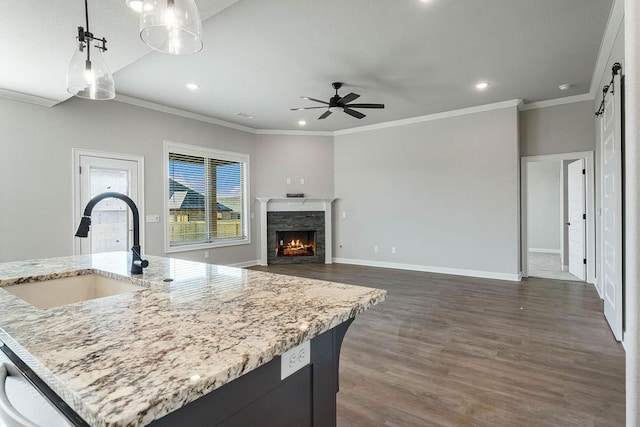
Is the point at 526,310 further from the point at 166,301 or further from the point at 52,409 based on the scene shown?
the point at 52,409

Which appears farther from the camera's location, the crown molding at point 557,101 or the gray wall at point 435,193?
the gray wall at point 435,193

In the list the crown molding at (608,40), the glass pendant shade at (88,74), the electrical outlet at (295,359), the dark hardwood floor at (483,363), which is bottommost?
the dark hardwood floor at (483,363)

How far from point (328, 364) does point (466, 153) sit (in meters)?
5.61

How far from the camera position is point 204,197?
6.28 meters

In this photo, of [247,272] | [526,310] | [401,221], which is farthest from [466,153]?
[247,272]

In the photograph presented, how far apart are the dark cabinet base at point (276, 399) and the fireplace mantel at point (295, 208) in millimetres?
6074

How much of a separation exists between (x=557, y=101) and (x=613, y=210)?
10.4 feet

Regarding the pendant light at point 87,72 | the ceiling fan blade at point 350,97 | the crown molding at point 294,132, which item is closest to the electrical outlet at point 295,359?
the pendant light at point 87,72

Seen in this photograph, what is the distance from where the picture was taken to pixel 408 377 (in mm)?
2457

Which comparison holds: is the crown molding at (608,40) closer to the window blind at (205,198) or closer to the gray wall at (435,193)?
the gray wall at (435,193)

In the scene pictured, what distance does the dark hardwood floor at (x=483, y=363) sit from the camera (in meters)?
2.03

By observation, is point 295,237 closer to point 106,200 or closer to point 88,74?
point 106,200

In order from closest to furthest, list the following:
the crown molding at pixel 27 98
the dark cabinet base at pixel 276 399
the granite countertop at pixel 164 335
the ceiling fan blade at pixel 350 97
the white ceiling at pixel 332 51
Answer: the granite countertop at pixel 164 335, the dark cabinet base at pixel 276 399, the white ceiling at pixel 332 51, the crown molding at pixel 27 98, the ceiling fan blade at pixel 350 97

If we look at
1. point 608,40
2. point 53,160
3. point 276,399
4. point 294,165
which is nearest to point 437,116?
point 608,40
